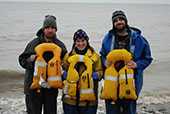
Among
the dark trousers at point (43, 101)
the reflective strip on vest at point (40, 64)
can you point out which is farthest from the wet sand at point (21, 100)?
the reflective strip on vest at point (40, 64)

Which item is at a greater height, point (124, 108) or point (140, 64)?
point (140, 64)

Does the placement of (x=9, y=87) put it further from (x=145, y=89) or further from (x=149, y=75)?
(x=149, y=75)

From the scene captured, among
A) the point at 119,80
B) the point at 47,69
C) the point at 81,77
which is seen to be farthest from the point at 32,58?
the point at 119,80

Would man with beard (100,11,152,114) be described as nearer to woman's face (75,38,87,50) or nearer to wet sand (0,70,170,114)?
woman's face (75,38,87,50)

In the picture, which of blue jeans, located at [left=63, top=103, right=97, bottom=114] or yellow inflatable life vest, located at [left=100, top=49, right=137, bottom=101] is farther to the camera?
blue jeans, located at [left=63, top=103, right=97, bottom=114]

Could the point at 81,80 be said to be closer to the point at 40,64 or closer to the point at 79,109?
the point at 79,109

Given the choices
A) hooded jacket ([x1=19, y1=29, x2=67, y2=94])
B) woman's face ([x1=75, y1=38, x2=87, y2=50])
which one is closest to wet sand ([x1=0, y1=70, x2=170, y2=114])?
hooded jacket ([x1=19, y1=29, x2=67, y2=94])

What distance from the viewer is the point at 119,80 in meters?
5.62

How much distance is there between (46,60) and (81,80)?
63 cm

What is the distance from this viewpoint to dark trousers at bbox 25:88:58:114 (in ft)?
19.6

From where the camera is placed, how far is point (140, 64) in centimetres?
571

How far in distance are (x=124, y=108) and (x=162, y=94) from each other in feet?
24.2

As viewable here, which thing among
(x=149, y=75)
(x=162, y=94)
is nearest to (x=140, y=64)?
(x=162, y=94)

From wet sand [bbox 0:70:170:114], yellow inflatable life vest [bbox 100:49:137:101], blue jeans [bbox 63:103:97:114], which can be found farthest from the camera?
wet sand [bbox 0:70:170:114]
